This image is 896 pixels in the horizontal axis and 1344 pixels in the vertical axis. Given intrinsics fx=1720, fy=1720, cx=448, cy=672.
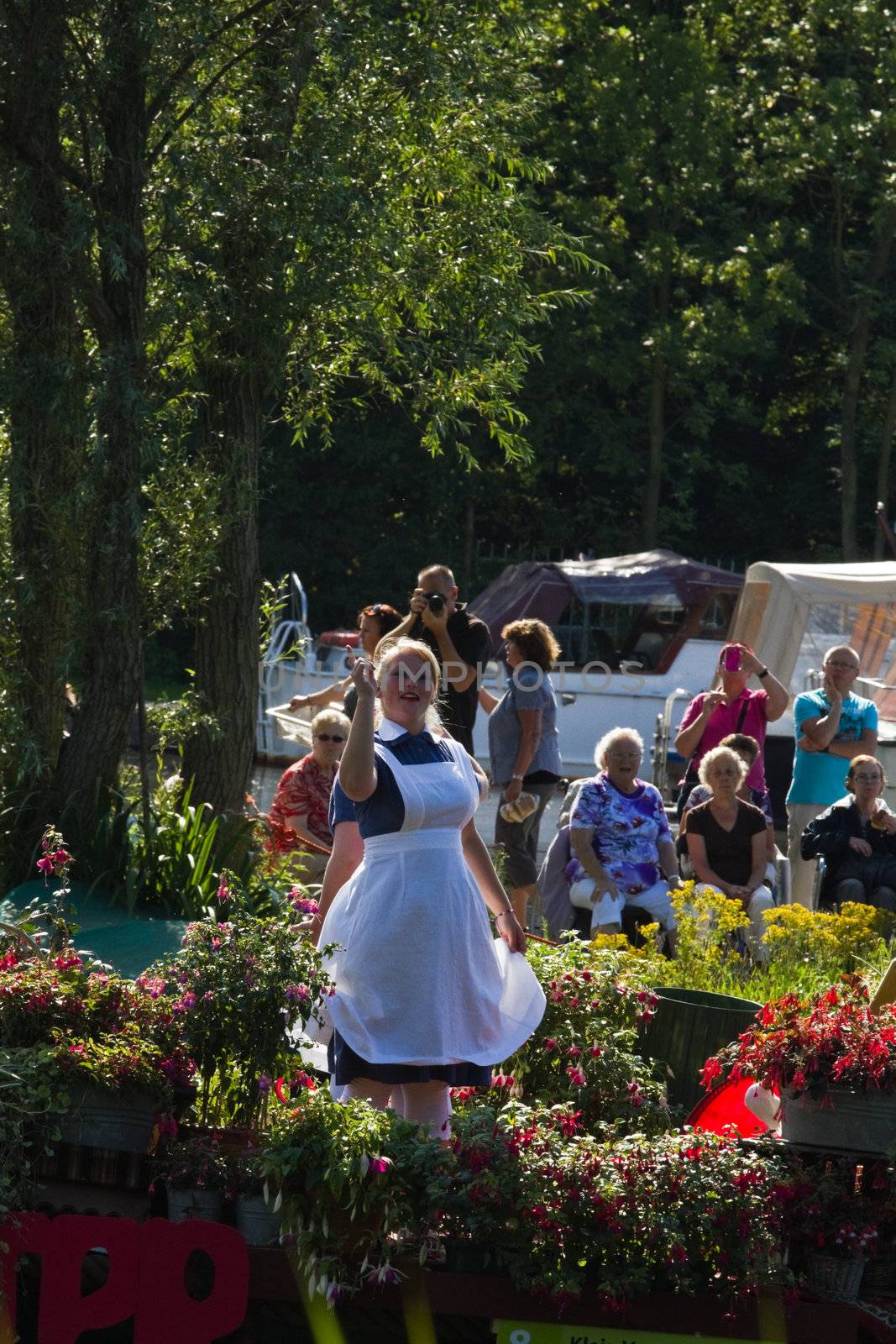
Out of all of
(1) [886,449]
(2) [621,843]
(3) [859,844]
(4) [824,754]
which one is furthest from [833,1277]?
(1) [886,449]

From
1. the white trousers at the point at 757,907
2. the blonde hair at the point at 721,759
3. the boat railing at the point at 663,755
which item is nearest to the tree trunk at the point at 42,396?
the blonde hair at the point at 721,759

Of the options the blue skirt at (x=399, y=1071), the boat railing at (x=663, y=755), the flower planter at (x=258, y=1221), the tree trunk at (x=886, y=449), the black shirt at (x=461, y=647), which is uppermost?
the tree trunk at (x=886, y=449)

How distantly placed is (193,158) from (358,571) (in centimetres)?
2412

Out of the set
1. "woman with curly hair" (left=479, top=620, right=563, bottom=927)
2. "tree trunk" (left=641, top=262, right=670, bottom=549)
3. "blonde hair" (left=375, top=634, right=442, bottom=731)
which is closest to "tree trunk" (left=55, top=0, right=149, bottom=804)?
"woman with curly hair" (left=479, top=620, right=563, bottom=927)

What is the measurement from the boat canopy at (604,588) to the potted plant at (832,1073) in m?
17.7

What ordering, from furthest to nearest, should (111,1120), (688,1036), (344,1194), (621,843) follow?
1. (621,843)
2. (688,1036)
3. (111,1120)
4. (344,1194)

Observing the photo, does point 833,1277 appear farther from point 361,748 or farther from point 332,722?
point 332,722

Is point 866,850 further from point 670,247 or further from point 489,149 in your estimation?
point 670,247

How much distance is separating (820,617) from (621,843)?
7396 mm

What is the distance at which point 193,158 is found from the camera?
8828 mm

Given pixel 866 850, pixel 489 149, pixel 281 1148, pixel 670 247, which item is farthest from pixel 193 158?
pixel 670 247

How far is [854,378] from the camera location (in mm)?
30922

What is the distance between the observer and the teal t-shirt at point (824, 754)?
935 centimetres

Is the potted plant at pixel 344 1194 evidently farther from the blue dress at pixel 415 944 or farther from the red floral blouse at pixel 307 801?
the red floral blouse at pixel 307 801
